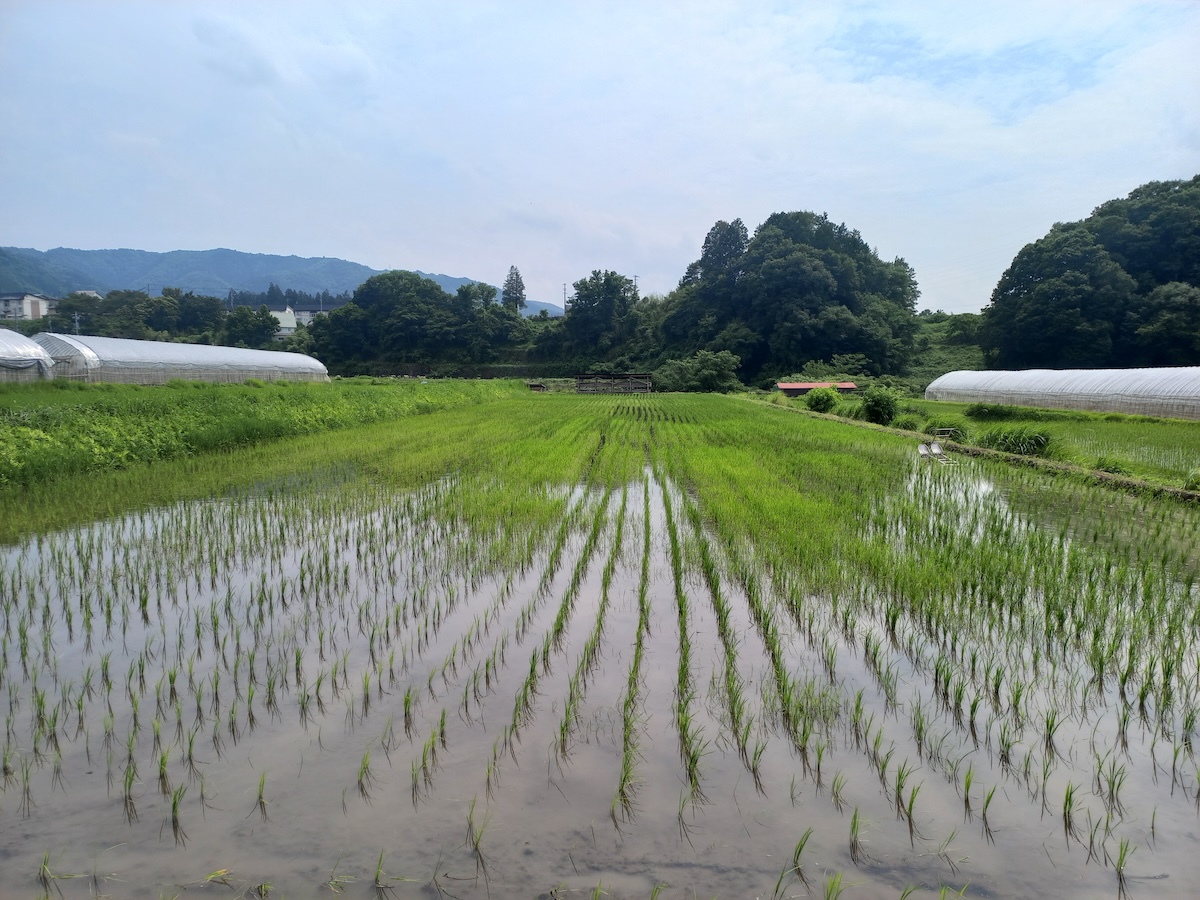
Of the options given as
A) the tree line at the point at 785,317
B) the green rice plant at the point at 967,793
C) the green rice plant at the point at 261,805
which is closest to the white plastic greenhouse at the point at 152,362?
the tree line at the point at 785,317

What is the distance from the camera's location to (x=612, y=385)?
4066cm

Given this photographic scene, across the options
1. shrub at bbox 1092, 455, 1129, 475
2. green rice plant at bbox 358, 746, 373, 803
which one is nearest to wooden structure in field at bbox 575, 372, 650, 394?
shrub at bbox 1092, 455, 1129, 475

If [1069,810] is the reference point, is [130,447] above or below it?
above

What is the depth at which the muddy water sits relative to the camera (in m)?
1.93

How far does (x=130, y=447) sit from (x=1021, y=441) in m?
12.7

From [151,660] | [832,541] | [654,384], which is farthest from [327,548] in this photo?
[654,384]

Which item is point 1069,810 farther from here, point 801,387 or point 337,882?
point 801,387

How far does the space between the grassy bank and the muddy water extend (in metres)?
5.12

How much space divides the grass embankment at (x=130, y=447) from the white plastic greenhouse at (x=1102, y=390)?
1772cm

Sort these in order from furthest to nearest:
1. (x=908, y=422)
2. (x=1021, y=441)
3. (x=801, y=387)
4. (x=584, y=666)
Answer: (x=801, y=387) → (x=908, y=422) → (x=1021, y=441) → (x=584, y=666)

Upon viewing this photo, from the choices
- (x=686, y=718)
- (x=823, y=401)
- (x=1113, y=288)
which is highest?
(x=1113, y=288)

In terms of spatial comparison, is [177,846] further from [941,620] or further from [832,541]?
[832,541]

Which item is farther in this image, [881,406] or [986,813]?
[881,406]

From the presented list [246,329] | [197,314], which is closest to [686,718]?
[246,329]
